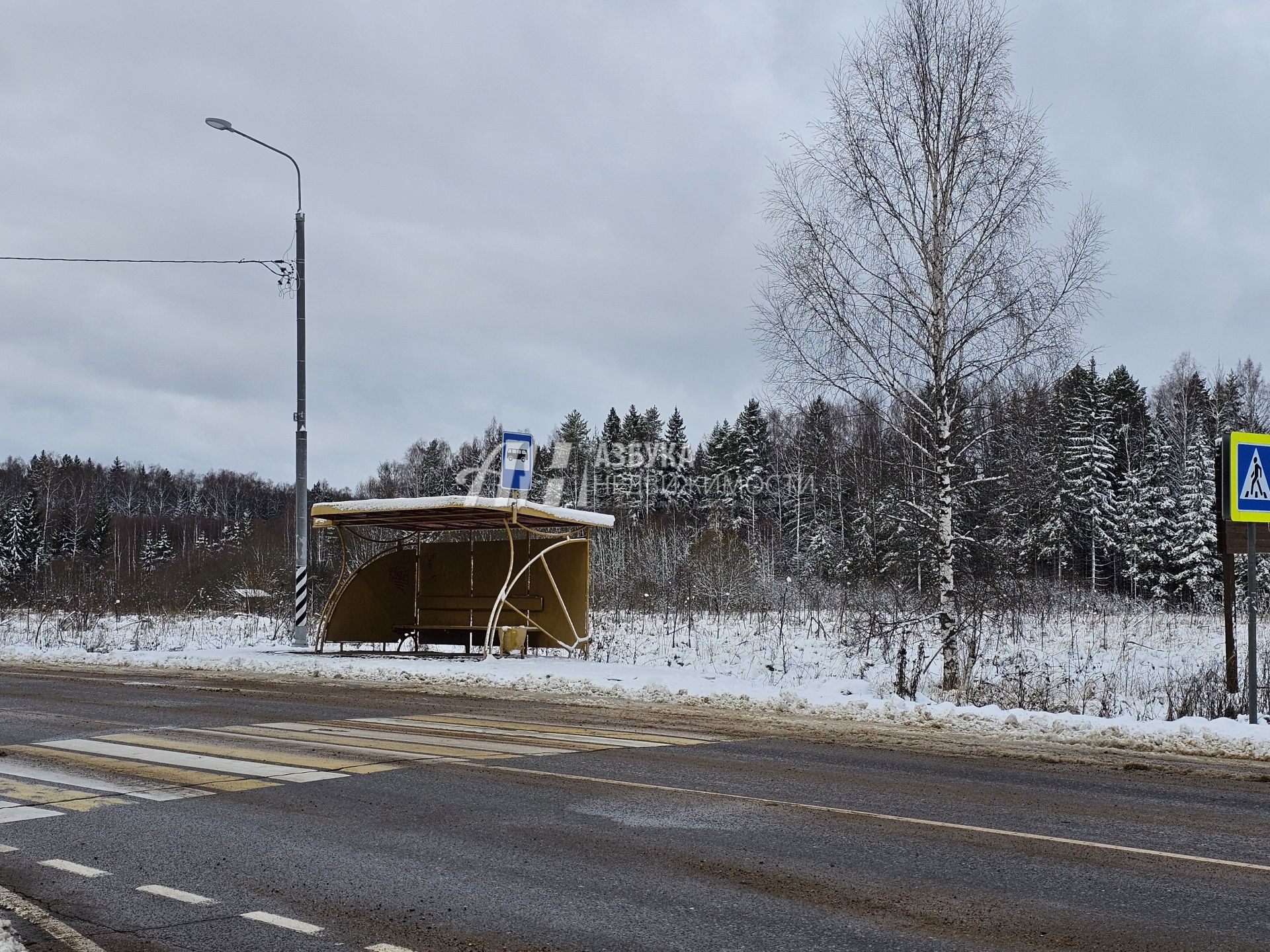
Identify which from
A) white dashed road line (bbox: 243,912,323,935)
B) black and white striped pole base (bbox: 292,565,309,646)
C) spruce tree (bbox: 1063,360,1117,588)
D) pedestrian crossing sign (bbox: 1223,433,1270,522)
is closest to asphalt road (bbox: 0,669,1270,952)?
white dashed road line (bbox: 243,912,323,935)

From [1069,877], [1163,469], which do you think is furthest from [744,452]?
[1069,877]

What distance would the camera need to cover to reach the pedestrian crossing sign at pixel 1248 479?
1055cm

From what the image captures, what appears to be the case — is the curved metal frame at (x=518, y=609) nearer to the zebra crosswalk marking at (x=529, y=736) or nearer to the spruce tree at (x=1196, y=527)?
the zebra crosswalk marking at (x=529, y=736)

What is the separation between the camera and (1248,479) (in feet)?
34.7

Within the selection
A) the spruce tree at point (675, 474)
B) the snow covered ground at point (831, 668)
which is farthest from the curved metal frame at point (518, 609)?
the spruce tree at point (675, 474)

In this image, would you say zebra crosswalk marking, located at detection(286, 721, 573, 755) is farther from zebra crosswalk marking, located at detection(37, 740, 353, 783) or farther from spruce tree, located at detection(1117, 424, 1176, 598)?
spruce tree, located at detection(1117, 424, 1176, 598)

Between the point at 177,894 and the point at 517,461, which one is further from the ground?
the point at 517,461

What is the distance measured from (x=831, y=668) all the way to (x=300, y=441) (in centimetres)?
1133

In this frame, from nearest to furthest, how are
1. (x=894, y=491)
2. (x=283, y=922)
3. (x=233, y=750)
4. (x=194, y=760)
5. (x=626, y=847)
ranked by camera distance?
(x=283, y=922), (x=626, y=847), (x=194, y=760), (x=233, y=750), (x=894, y=491)

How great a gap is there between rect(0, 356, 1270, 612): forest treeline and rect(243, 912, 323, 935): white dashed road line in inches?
467

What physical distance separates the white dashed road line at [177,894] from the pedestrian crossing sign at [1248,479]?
1005 centimetres

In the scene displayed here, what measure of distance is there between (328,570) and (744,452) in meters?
38.2

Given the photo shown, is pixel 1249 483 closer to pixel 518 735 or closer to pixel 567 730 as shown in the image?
pixel 567 730

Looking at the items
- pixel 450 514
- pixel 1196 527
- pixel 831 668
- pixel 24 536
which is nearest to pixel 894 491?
pixel 831 668
